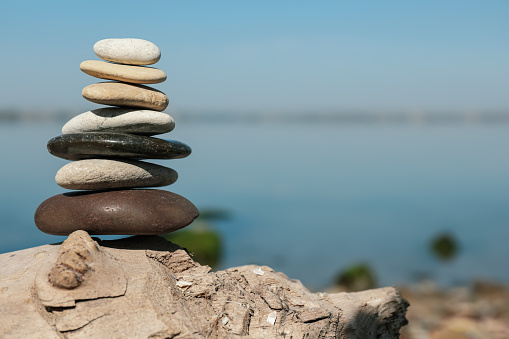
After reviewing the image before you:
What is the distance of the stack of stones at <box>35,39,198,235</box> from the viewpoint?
4398 mm

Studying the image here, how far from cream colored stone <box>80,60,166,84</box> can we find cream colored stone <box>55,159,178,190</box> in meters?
0.79

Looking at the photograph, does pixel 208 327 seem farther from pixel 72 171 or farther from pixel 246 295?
pixel 72 171

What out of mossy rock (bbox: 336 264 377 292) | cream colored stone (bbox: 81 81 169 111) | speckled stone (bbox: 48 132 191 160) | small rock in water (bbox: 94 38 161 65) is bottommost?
speckled stone (bbox: 48 132 191 160)

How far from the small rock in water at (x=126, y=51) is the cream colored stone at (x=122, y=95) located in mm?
237

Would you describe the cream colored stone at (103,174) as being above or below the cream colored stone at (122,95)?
below

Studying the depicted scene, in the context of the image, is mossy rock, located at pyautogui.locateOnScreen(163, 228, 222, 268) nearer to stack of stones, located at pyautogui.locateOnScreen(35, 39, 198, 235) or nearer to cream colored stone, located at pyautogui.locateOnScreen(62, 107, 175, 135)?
stack of stones, located at pyautogui.locateOnScreen(35, 39, 198, 235)

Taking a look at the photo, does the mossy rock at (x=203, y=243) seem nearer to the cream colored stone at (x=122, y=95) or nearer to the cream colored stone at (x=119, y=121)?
the cream colored stone at (x=119, y=121)

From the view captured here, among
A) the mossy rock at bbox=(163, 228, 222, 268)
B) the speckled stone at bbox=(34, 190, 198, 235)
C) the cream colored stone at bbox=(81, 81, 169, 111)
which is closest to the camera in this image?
the speckled stone at bbox=(34, 190, 198, 235)

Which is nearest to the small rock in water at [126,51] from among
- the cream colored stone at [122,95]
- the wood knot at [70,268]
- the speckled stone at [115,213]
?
the cream colored stone at [122,95]

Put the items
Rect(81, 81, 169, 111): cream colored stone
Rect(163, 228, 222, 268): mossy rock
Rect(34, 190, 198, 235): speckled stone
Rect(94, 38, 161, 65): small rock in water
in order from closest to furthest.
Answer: Rect(34, 190, 198, 235): speckled stone → Rect(81, 81, 169, 111): cream colored stone → Rect(94, 38, 161, 65): small rock in water → Rect(163, 228, 222, 268): mossy rock

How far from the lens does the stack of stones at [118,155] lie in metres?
4.40

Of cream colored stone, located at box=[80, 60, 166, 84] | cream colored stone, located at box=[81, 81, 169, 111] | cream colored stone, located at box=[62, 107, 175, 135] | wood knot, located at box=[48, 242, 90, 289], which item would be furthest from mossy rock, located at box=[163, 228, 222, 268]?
wood knot, located at box=[48, 242, 90, 289]

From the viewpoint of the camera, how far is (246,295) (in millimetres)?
4246

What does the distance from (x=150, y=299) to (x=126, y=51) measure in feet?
7.66
